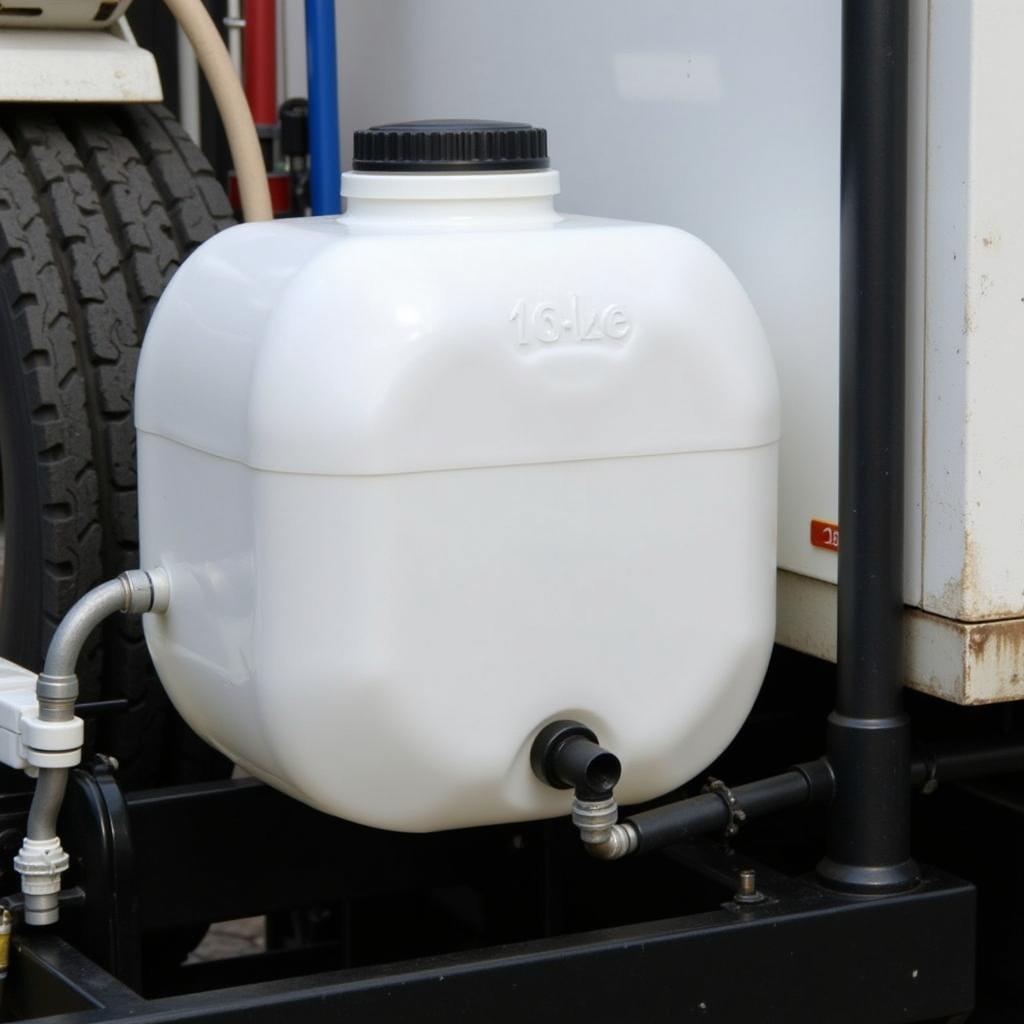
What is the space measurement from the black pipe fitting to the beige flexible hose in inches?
33.7

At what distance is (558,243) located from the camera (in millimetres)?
1525

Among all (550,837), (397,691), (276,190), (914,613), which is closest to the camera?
(397,691)

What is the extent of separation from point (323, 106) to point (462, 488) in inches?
36.3

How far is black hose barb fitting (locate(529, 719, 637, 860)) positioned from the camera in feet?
4.91

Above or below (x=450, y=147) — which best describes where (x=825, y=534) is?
below

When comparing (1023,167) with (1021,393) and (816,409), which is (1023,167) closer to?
(1021,393)

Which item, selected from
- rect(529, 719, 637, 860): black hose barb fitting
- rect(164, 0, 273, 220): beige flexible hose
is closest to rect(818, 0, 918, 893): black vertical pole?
rect(529, 719, 637, 860): black hose barb fitting

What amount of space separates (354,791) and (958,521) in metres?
0.49

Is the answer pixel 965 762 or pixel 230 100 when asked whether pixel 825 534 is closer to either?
pixel 965 762

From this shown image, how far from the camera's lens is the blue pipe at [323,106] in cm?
222

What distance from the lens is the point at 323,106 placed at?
2.26 m

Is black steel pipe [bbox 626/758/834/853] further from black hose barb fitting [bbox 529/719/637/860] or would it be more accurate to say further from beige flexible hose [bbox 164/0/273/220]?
beige flexible hose [bbox 164/0/273/220]

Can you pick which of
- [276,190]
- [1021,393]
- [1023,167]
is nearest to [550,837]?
[1021,393]

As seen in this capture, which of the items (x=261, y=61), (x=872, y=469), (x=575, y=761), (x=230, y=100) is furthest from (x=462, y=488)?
(x=261, y=61)
